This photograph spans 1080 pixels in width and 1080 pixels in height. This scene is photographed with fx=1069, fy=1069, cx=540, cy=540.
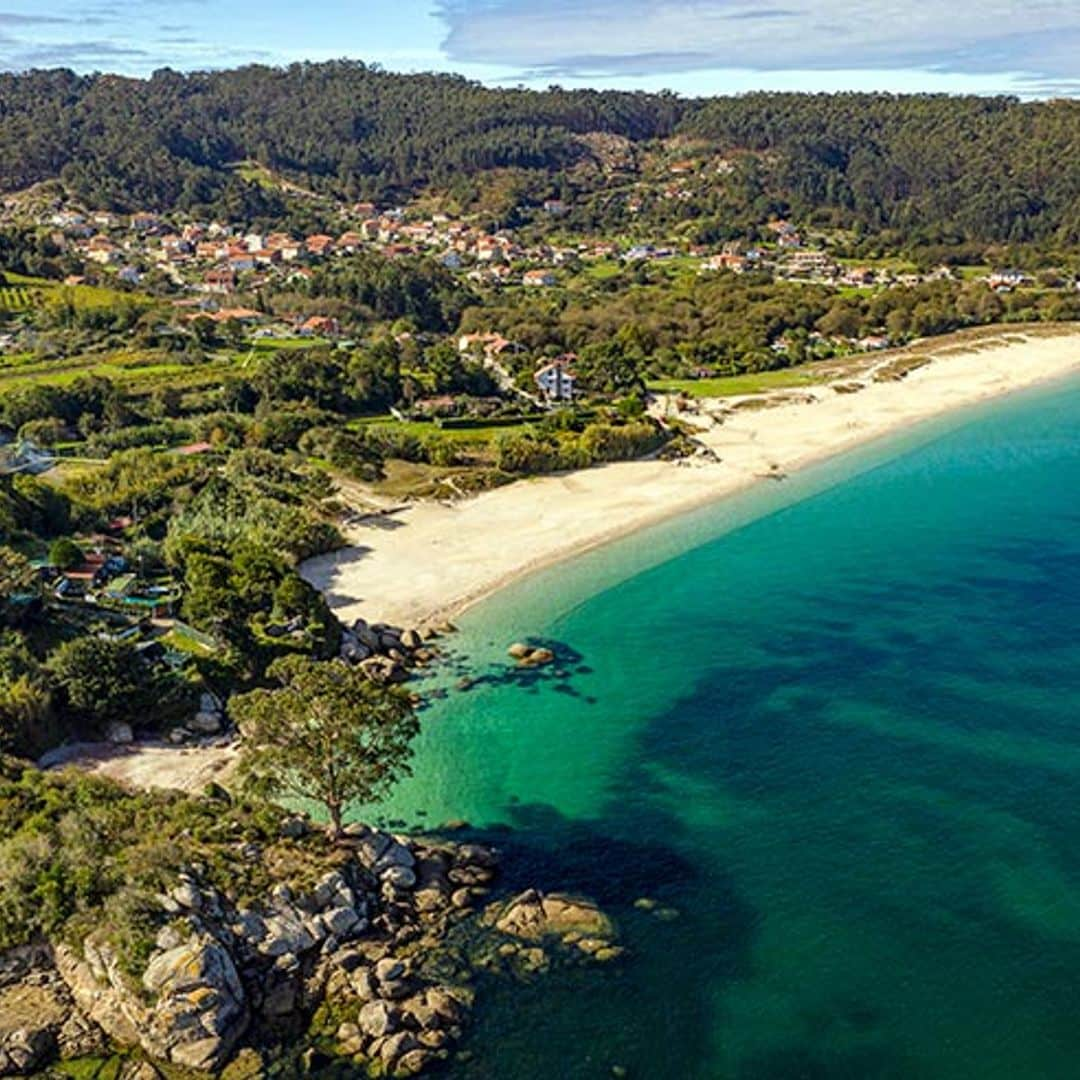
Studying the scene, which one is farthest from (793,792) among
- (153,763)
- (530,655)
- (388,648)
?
(153,763)

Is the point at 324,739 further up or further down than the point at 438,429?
further down

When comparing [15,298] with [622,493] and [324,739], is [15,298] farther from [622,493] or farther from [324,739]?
[324,739]

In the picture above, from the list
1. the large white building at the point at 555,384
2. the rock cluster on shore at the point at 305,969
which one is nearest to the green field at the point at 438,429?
the large white building at the point at 555,384

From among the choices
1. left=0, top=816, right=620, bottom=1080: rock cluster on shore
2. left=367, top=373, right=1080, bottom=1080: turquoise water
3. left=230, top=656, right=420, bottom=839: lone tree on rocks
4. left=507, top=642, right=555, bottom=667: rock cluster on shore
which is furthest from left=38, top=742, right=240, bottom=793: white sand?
left=507, top=642, right=555, bottom=667: rock cluster on shore

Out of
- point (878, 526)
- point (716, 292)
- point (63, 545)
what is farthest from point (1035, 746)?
point (716, 292)

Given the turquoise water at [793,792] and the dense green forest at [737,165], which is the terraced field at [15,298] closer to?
the turquoise water at [793,792]

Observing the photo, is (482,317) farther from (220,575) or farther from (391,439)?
(220,575)
